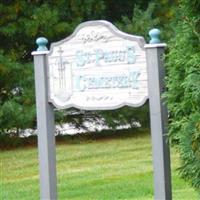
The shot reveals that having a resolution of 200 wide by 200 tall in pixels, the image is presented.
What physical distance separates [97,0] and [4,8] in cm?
243

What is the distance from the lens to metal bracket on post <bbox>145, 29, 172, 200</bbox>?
611cm

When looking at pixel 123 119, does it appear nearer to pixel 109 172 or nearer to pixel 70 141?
pixel 70 141

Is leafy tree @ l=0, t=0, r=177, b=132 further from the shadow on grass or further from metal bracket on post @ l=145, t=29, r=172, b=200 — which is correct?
metal bracket on post @ l=145, t=29, r=172, b=200

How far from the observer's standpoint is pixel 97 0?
58.0 feet

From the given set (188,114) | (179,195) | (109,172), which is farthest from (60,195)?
(188,114)

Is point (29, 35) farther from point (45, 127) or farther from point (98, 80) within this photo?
point (98, 80)

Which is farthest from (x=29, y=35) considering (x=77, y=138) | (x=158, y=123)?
(x=158, y=123)

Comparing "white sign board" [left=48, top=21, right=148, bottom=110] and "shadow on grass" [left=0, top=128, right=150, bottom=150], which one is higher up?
"white sign board" [left=48, top=21, right=148, bottom=110]

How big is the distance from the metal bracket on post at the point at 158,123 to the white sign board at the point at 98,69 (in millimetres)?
91

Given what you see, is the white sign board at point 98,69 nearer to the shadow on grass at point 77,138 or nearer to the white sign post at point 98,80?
the white sign post at point 98,80

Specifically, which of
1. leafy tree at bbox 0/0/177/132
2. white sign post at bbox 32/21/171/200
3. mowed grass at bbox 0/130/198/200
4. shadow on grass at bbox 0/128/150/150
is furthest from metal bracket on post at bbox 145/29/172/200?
shadow on grass at bbox 0/128/150/150

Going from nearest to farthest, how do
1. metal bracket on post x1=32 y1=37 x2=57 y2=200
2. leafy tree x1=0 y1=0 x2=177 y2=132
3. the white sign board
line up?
the white sign board
metal bracket on post x1=32 y1=37 x2=57 y2=200
leafy tree x1=0 y1=0 x2=177 y2=132

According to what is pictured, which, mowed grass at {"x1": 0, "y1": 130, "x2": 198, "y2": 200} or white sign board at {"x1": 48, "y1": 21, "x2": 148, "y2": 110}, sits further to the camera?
mowed grass at {"x1": 0, "y1": 130, "x2": 198, "y2": 200}

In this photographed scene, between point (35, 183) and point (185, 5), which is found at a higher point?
point (185, 5)
